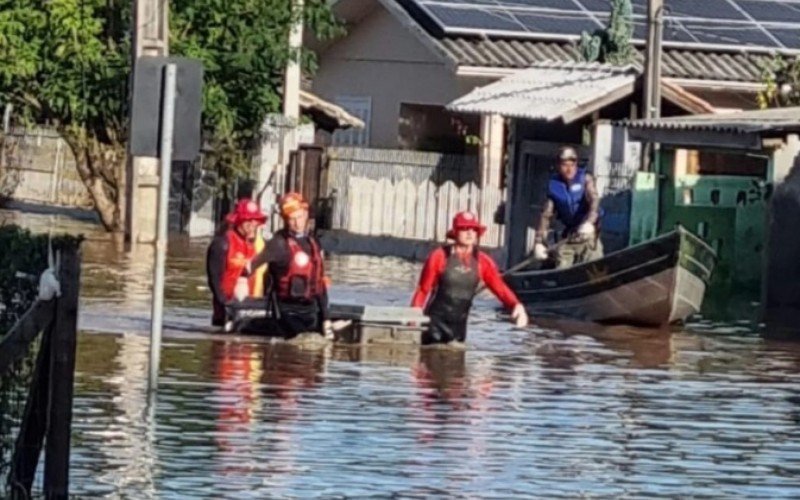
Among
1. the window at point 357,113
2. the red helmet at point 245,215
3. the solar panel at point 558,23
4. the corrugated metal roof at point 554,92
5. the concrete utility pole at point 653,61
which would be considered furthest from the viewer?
the window at point 357,113

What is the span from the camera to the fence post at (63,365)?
36.6 feet

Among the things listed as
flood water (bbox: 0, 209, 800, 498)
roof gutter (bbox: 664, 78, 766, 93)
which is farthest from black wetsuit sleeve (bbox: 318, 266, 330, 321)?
roof gutter (bbox: 664, 78, 766, 93)

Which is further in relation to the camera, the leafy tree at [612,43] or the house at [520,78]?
the leafy tree at [612,43]

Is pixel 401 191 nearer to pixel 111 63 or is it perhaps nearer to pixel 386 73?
pixel 386 73

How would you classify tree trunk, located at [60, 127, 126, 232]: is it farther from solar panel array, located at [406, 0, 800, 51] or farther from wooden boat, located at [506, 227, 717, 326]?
wooden boat, located at [506, 227, 717, 326]

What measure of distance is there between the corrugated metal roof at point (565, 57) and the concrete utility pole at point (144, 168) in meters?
5.91

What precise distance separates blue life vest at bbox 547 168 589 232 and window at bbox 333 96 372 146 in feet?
58.0

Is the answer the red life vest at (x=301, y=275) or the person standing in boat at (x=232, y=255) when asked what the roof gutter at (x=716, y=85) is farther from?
the red life vest at (x=301, y=275)

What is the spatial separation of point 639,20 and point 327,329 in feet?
76.3

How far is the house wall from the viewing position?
4334 centimetres

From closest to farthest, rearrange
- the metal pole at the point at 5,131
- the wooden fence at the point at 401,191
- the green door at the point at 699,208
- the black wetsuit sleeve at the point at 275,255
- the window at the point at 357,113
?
the black wetsuit sleeve at the point at 275,255 → the green door at the point at 699,208 → the wooden fence at the point at 401,191 → the window at the point at 357,113 → the metal pole at the point at 5,131

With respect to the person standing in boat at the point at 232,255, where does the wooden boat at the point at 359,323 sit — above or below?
below

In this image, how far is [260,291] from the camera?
72.9 ft

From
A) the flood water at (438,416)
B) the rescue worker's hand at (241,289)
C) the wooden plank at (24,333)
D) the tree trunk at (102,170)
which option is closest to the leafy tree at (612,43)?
the tree trunk at (102,170)
